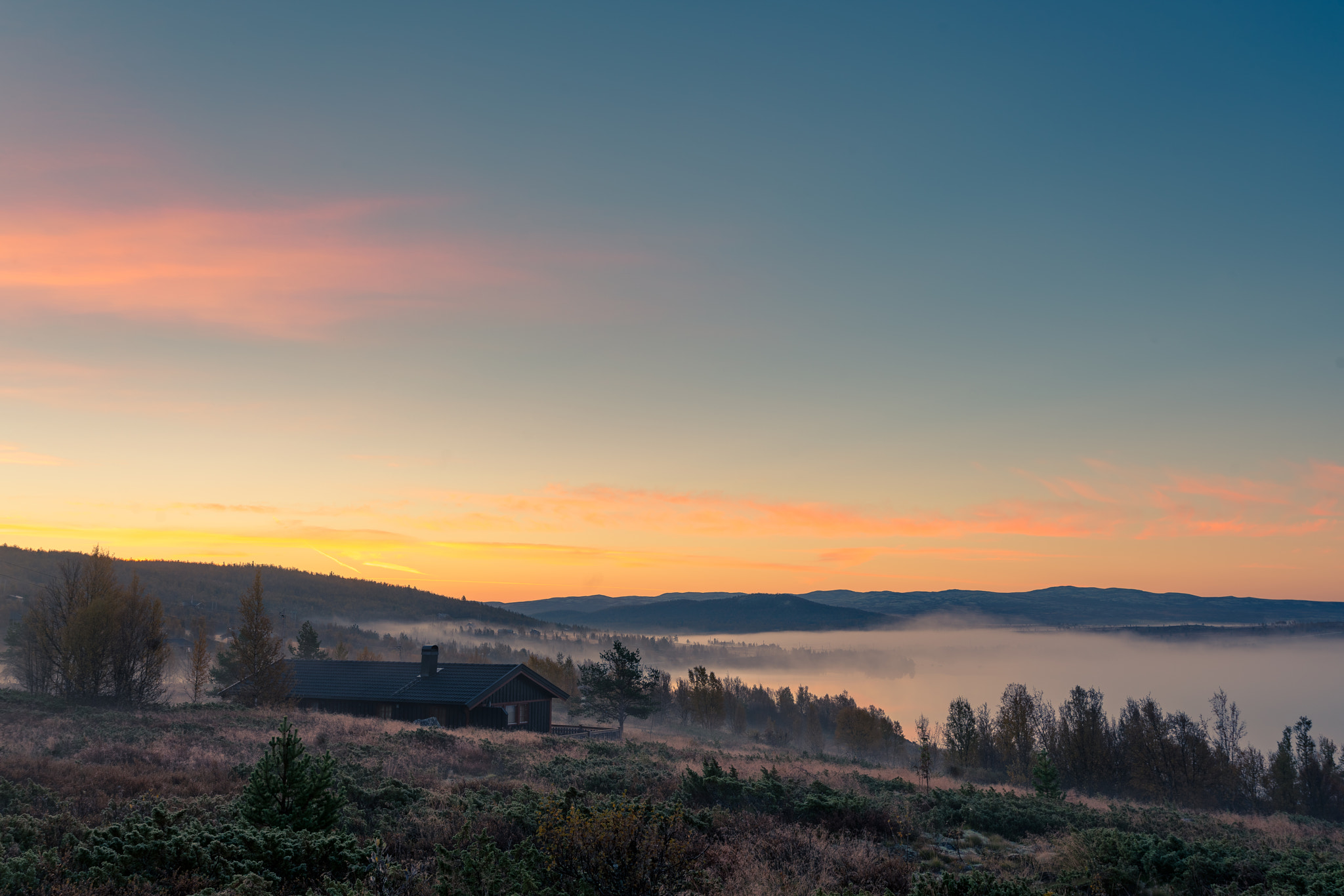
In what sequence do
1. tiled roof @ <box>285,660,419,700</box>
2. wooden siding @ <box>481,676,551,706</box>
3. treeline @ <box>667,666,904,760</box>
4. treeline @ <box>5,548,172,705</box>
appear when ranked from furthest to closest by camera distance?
treeline @ <box>667,666,904,760</box> → tiled roof @ <box>285,660,419,700</box> → wooden siding @ <box>481,676,551,706</box> → treeline @ <box>5,548,172,705</box>

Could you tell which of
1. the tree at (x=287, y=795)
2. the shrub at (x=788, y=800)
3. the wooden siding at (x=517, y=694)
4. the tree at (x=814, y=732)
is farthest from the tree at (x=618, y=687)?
the tree at (x=814, y=732)

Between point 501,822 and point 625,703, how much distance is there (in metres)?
57.1

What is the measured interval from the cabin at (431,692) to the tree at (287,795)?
37146 mm

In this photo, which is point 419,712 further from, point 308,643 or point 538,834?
point 538,834

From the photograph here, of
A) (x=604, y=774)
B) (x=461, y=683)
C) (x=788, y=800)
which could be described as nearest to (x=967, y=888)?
(x=788, y=800)

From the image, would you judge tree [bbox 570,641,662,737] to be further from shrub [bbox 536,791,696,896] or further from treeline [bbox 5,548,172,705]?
shrub [bbox 536,791,696,896]

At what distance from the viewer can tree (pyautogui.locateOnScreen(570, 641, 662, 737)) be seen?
6844 cm

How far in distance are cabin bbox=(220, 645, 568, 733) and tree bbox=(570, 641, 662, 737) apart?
1254cm

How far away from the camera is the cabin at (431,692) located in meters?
47.8

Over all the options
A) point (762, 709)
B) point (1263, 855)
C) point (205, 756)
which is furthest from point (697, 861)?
point (762, 709)

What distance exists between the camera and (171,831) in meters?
10.3

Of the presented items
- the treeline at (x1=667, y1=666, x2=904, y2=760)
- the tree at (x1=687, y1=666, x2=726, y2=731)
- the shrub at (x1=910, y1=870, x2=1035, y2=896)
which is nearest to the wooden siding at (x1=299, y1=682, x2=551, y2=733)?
the shrub at (x1=910, y1=870, x2=1035, y2=896)

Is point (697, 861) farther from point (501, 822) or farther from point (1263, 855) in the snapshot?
point (1263, 855)

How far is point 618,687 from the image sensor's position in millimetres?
68438
